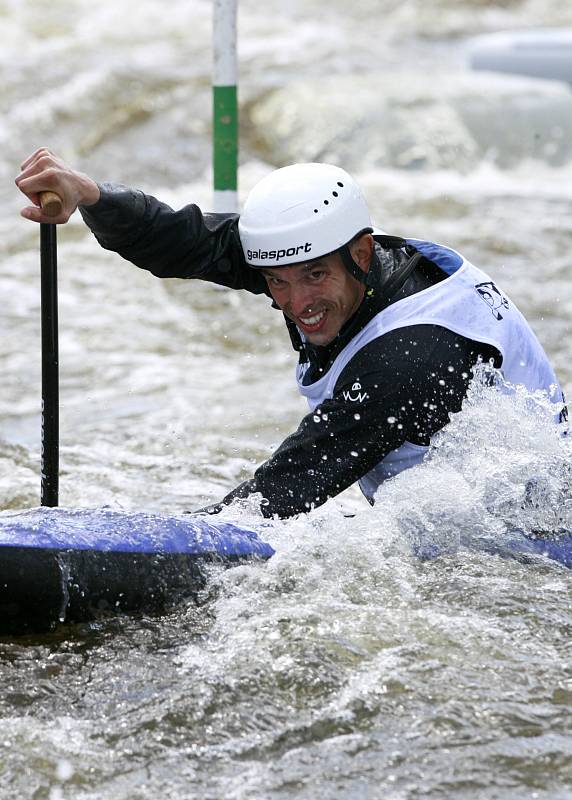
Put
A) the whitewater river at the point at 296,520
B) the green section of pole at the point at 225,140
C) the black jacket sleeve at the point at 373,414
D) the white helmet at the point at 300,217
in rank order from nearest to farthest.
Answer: the whitewater river at the point at 296,520
the black jacket sleeve at the point at 373,414
the white helmet at the point at 300,217
the green section of pole at the point at 225,140

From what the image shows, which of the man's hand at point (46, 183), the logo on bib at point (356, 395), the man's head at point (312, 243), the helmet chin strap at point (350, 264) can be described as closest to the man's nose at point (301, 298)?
the man's head at point (312, 243)

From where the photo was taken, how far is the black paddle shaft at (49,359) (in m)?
3.72

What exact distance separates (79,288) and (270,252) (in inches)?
185

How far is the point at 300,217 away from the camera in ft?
11.3

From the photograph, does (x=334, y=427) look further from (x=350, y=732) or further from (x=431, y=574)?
(x=350, y=732)

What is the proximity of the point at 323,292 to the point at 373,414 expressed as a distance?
39 centimetres

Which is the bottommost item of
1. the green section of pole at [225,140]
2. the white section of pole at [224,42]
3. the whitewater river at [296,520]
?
the whitewater river at [296,520]

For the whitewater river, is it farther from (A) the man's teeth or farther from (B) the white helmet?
(B) the white helmet

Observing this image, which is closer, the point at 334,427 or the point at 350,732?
the point at 350,732

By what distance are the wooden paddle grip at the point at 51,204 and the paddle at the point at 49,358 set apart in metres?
0.17

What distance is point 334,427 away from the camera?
3.40 m

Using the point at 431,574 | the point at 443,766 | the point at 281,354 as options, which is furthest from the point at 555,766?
the point at 281,354

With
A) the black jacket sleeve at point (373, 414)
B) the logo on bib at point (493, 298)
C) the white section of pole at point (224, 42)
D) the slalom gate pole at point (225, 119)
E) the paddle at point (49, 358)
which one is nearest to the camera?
the black jacket sleeve at point (373, 414)

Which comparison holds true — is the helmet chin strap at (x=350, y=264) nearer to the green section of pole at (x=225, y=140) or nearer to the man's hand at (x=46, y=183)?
the man's hand at (x=46, y=183)
